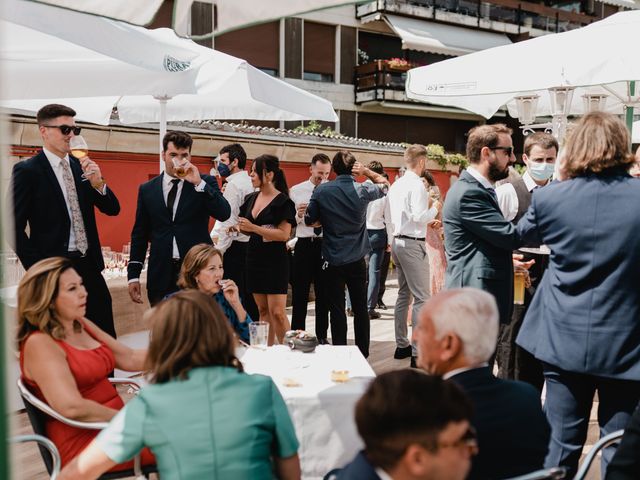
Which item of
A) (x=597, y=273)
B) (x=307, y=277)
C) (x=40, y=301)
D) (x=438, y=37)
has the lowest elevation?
(x=307, y=277)

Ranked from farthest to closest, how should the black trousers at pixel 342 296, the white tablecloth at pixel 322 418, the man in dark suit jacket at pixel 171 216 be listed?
1. the black trousers at pixel 342 296
2. the man in dark suit jacket at pixel 171 216
3. the white tablecloth at pixel 322 418

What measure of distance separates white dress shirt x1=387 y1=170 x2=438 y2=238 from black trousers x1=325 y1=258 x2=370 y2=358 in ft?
2.29

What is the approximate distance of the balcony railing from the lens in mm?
25219

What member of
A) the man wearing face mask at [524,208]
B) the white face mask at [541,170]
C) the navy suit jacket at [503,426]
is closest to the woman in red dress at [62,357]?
the navy suit jacket at [503,426]

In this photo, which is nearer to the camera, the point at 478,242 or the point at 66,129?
the point at 478,242

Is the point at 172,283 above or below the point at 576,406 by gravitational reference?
above

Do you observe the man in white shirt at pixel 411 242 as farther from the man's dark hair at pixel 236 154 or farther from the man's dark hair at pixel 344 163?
the man's dark hair at pixel 236 154

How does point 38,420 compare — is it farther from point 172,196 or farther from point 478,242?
point 478,242

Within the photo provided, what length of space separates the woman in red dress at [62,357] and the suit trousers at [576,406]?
165cm

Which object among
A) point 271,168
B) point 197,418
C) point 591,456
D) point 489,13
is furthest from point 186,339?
point 489,13

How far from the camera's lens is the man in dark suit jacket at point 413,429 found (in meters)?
1.38

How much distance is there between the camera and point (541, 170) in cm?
401

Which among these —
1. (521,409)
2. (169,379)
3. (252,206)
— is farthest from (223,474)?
(252,206)

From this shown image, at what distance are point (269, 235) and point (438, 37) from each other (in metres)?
23.0
